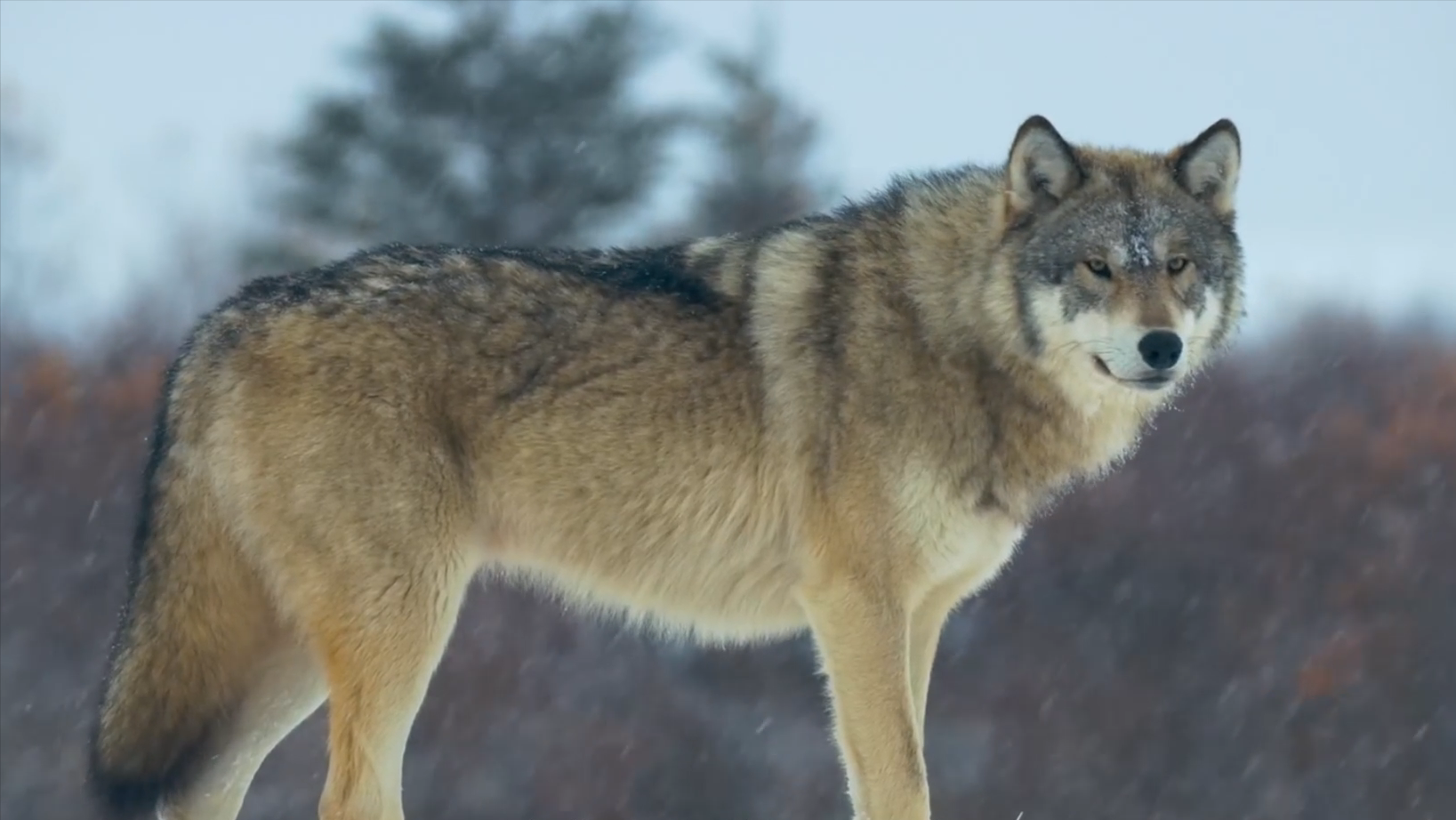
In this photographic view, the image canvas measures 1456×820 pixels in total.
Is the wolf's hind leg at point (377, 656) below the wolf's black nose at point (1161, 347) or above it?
below

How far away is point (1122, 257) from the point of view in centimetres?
543

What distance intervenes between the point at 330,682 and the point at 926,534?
174 centimetres

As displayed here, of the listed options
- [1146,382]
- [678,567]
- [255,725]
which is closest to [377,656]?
[255,725]

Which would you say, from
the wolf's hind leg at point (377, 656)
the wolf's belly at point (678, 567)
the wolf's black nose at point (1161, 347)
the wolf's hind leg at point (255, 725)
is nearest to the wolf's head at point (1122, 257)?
the wolf's black nose at point (1161, 347)

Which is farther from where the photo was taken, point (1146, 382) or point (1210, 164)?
point (1210, 164)

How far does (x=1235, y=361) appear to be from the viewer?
23891 mm

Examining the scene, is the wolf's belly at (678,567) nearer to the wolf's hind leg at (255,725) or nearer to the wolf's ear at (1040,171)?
the wolf's hind leg at (255,725)

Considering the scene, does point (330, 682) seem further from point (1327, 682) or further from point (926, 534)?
point (1327, 682)

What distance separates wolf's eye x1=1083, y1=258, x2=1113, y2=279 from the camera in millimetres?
5426

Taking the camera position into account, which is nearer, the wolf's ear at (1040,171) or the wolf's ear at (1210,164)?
the wolf's ear at (1040,171)

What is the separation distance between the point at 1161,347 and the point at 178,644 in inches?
114

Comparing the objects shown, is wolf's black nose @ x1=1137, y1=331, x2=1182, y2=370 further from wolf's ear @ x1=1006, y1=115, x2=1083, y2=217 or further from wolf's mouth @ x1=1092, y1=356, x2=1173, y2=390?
wolf's ear @ x1=1006, y1=115, x2=1083, y2=217

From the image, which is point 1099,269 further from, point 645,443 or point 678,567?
point 678,567

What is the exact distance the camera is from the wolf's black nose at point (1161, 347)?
5258mm
